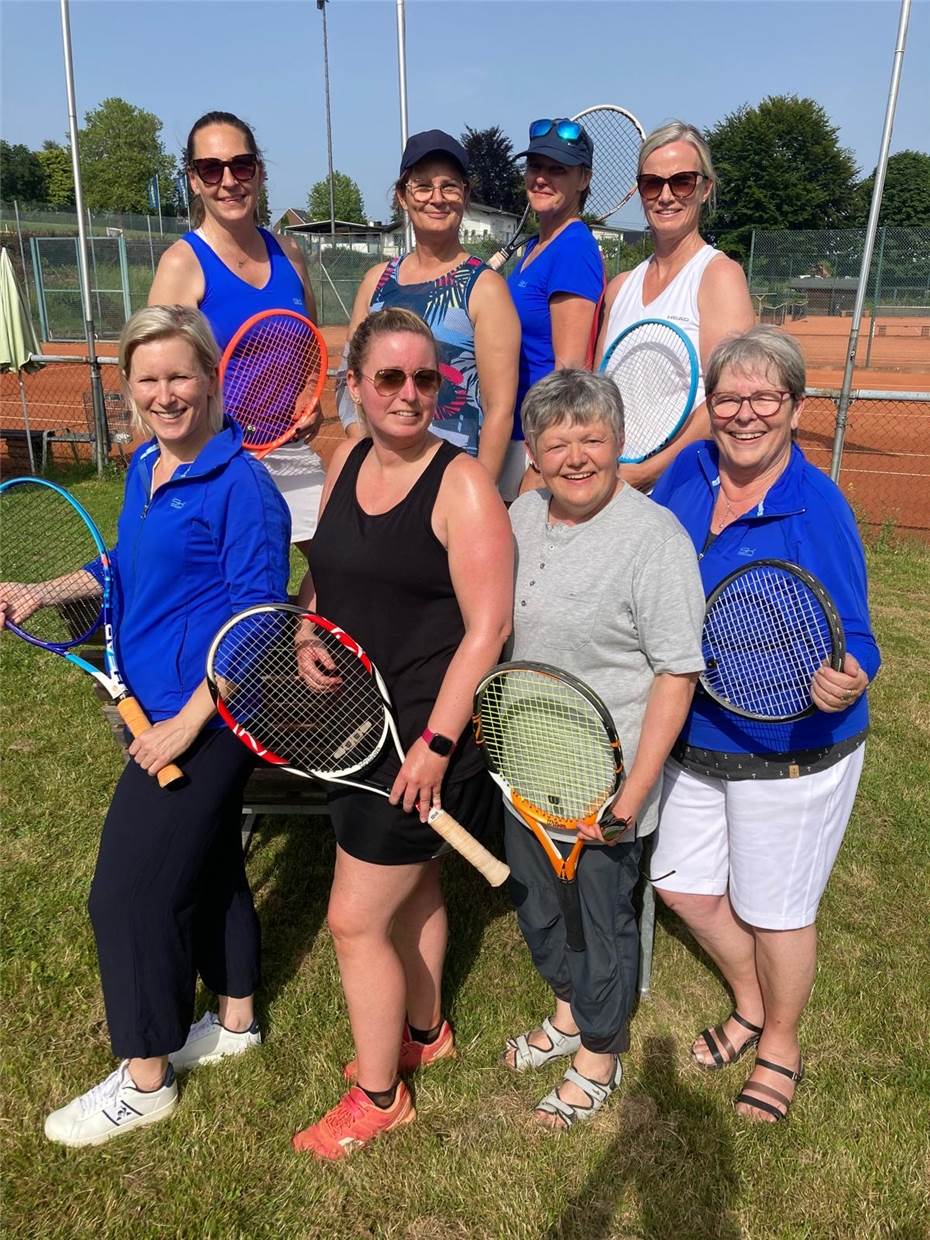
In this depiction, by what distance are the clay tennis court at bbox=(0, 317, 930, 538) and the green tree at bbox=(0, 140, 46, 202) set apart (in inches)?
1994

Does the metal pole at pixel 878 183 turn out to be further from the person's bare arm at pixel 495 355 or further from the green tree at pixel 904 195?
the green tree at pixel 904 195

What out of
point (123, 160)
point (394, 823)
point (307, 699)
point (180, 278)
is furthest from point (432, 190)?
point (123, 160)

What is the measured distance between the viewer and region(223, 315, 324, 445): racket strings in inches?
140

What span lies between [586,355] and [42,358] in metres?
10.1

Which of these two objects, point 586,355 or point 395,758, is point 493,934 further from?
point 586,355

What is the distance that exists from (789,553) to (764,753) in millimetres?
593

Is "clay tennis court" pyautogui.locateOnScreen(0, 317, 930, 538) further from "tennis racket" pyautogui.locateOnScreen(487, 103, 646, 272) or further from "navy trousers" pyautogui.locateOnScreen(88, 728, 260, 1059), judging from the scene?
"navy trousers" pyautogui.locateOnScreen(88, 728, 260, 1059)

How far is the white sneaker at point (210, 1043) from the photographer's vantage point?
10.2ft

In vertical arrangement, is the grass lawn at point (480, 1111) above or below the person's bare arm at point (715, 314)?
below

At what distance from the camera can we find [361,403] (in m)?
2.50

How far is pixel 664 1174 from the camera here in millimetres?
2768

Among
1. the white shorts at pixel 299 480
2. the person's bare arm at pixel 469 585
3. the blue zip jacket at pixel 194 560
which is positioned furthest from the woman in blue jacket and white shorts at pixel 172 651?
the white shorts at pixel 299 480

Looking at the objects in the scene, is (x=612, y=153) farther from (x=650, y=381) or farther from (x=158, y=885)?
(x=158, y=885)

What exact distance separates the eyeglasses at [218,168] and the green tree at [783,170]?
218 ft
